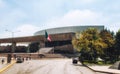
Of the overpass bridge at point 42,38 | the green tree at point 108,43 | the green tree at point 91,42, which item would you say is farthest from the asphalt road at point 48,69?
the overpass bridge at point 42,38

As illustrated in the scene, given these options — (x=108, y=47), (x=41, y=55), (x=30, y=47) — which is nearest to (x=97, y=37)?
(x=108, y=47)

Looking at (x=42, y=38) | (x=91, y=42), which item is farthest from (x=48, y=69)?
(x=42, y=38)

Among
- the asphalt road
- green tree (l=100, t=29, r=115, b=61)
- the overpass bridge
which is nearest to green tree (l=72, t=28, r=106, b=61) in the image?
green tree (l=100, t=29, r=115, b=61)

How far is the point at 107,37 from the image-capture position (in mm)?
71562

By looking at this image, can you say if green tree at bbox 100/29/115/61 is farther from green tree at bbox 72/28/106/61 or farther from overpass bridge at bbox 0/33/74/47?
overpass bridge at bbox 0/33/74/47

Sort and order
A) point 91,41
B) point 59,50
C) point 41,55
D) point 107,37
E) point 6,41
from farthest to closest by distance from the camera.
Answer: point 6,41 < point 59,50 < point 41,55 < point 107,37 < point 91,41

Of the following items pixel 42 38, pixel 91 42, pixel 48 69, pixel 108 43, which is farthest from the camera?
pixel 42 38

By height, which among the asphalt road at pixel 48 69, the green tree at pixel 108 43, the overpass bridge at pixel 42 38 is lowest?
the asphalt road at pixel 48 69

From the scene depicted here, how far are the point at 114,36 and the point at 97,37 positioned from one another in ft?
28.7

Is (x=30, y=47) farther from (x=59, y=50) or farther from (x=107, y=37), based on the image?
(x=107, y=37)

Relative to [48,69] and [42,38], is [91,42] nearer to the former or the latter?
[48,69]

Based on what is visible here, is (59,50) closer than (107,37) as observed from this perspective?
No

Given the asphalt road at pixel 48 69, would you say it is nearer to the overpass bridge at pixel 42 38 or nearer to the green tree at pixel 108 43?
the green tree at pixel 108 43

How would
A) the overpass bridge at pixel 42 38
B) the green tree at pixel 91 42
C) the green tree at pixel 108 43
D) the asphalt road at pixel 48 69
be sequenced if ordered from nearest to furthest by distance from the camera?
1. the asphalt road at pixel 48 69
2. the green tree at pixel 91 42
3. the green tree at pixel 108 43
4. the overpass bridge at pixel 42 38
